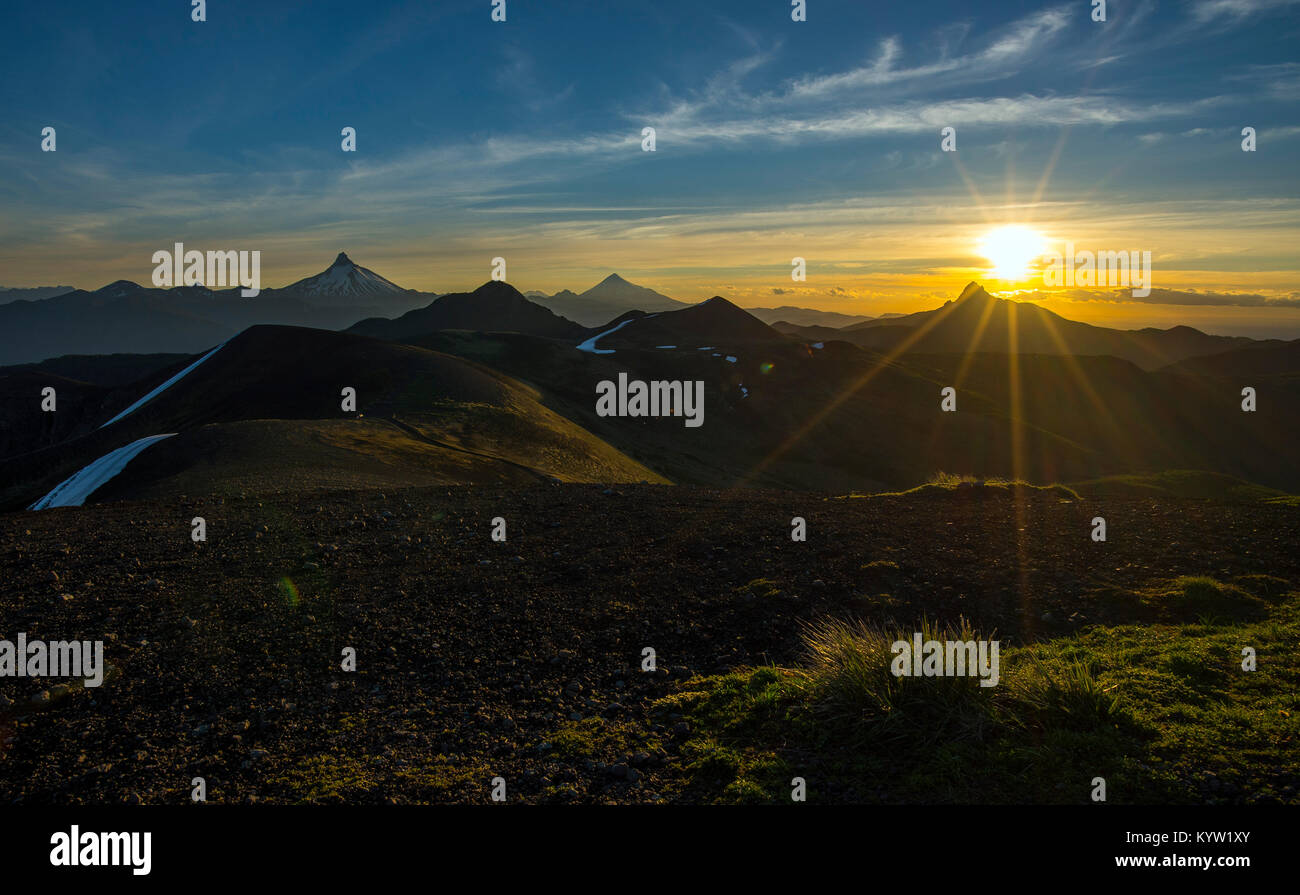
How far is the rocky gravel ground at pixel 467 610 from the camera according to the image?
263 inches

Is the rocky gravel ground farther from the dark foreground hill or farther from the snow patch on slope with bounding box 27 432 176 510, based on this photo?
the snow patch on slope with bounding box 27 432 176 510

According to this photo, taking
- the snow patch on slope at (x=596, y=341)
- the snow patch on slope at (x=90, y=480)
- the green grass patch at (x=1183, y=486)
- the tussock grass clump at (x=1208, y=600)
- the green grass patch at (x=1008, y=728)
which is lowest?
the green grass patch at (x=1008, y=728)

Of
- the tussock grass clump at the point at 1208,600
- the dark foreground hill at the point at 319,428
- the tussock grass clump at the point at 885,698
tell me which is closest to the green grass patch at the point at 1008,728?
the tussock grass clump at the point at 885,698

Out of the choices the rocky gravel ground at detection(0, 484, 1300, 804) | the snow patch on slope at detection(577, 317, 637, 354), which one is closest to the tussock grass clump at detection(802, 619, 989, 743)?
the rocky gravel ground at detection(0, 484, 1300, 804)

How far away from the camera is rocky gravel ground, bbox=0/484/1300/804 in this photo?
667 cm

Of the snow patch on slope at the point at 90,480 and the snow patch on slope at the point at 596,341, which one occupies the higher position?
the snow patch on slope at the point at 596,341

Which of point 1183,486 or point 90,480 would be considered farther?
point 90,480

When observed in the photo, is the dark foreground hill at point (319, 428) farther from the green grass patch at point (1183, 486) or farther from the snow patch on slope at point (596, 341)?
the snow patch on slope at point (596, 341)

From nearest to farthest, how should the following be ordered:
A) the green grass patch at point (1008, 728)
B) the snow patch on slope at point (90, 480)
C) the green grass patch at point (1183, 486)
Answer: the green grass patch at point (1008, 728) → the green grass patch at point (1183, 486) → the snow patch on slope at point (90, 480)

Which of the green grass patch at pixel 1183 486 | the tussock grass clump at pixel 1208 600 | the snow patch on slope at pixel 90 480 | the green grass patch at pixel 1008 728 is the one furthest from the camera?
the snow patch on slope at pixel 90 480

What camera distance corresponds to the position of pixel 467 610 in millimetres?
10352

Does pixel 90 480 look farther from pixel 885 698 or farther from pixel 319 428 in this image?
pixel 885 698

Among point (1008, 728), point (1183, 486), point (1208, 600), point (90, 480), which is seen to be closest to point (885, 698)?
point (1008, 728)
